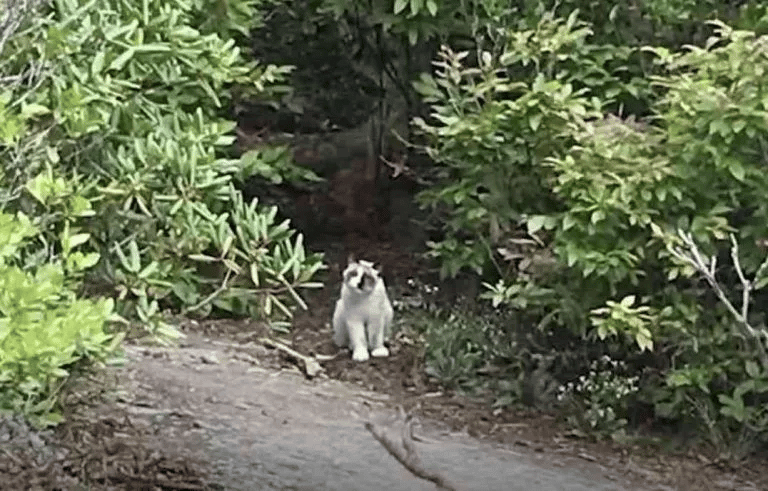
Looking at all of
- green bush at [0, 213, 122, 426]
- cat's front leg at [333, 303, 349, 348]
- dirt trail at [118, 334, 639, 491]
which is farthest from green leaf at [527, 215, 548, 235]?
green bush at [0, 213, 122, 426]

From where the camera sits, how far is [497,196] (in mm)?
6512

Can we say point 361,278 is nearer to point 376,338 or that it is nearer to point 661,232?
point 376,338

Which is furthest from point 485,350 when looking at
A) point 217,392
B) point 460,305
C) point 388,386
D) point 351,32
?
point 351,32

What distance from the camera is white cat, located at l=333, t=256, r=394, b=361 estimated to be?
6461 mm

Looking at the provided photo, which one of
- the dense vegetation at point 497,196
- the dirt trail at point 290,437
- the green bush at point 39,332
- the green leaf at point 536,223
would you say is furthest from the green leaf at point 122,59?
the green leaf at point 536,223

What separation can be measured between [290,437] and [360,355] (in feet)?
4.88

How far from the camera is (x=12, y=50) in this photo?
5.73 meters

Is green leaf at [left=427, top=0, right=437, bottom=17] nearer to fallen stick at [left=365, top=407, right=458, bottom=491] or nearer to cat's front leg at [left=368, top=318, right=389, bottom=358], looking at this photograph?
cat's front leg at [left=368, top=318, right=389, bottom=358]

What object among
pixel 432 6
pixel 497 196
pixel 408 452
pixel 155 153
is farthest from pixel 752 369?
pixel 155 153

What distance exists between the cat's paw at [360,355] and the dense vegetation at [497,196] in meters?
0.36

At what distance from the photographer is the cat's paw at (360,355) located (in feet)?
21.1

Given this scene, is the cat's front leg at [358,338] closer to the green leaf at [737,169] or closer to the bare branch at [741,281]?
the bare branch at [741,281]

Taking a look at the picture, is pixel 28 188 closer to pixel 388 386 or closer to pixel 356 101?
pixel 388 386

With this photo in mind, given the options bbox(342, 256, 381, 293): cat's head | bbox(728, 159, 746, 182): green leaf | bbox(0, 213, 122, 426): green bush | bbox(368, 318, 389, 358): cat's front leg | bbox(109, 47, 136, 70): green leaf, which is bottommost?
bbox(368, 318, 389, 358): cat's front leg
